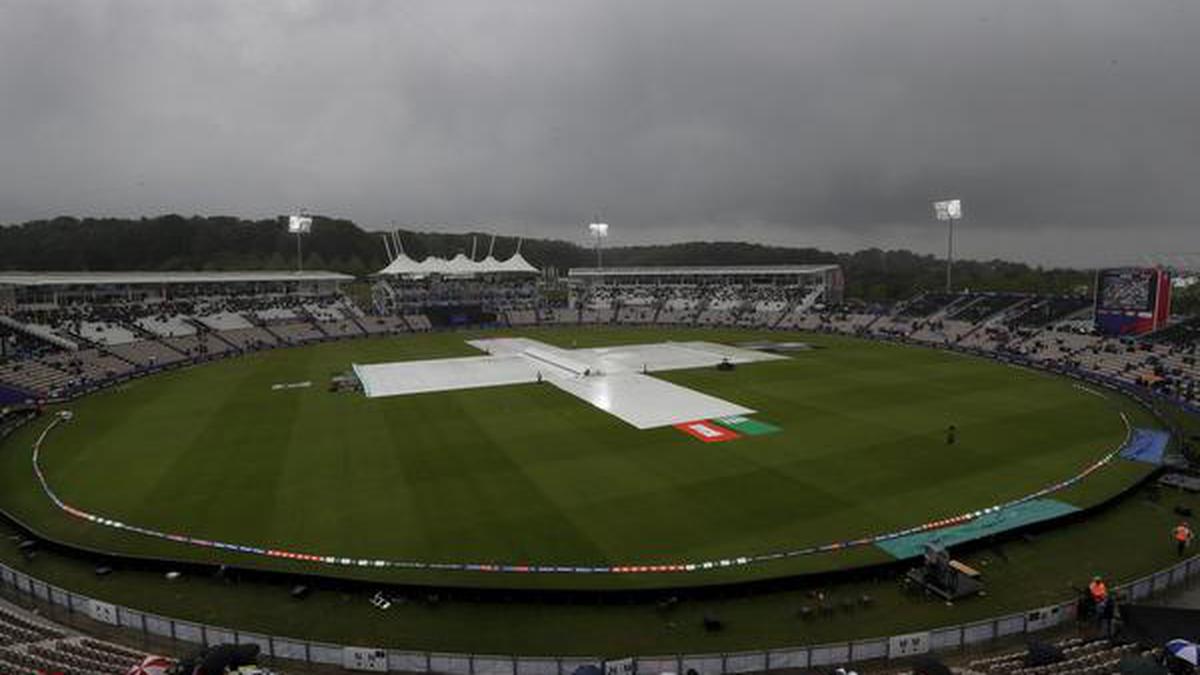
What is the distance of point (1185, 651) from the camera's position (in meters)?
11.7

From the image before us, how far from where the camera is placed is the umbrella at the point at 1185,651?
1155 centimetres

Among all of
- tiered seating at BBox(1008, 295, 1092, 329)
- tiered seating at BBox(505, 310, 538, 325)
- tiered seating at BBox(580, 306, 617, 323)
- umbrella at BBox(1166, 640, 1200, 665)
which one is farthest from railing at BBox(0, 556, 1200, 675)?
tiered seating at BBox(580, 306, 617, 323)

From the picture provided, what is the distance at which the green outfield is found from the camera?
20625mm

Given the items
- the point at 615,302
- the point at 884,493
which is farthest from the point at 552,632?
the point at 615,302

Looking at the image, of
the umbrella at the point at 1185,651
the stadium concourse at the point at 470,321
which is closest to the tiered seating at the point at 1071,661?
the stadium concourse at the point at 470,321

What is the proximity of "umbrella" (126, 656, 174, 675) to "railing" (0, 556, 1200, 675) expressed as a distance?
169cm

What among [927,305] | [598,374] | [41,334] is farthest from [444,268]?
[927,305]

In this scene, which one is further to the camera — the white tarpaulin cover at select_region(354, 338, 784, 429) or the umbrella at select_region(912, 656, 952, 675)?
the white tarpaulin cover at select_region(354, 338, 784, 429)

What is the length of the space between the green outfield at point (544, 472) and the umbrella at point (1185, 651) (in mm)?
7360

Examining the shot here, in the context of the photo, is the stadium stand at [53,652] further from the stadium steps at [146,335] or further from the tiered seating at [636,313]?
the tiered seating at [636,313]

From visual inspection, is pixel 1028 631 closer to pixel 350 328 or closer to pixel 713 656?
pixel 713 656

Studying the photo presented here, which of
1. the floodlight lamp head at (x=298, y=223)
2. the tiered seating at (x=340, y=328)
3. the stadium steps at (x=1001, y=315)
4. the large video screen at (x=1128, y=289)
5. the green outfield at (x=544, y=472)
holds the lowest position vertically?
the green outfield at (x=544, y=472)

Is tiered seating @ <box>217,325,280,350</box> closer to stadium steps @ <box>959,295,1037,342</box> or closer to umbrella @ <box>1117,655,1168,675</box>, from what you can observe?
umbrella @ <box>1117,655,1168,675</box>

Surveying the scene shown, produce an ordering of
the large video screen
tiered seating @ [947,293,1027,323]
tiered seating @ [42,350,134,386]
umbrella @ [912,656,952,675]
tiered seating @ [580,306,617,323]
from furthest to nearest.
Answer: tiered seating @ [580,306,617,323]
tiered seating @ [947,293,1027,323]
the large video screen
tiered seating @ [42,350,134,386]
umbrella @ [912,656,952,675]
